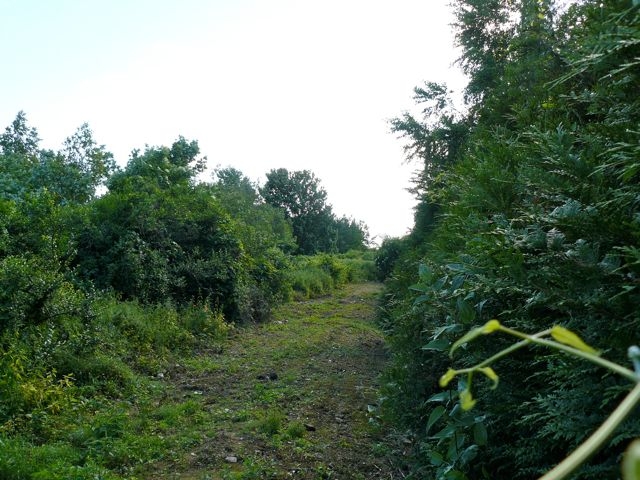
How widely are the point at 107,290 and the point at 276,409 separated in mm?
4757

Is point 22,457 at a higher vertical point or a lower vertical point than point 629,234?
lower

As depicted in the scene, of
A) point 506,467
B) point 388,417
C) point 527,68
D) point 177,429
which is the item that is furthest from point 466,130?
point 506,467

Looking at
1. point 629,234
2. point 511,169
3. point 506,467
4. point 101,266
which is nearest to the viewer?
point 629,234

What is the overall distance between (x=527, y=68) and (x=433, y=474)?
12.5 ft

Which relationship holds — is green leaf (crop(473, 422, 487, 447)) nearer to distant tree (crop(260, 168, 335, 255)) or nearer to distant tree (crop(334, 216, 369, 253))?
distant tree (crop(260, 168, 335, 255))

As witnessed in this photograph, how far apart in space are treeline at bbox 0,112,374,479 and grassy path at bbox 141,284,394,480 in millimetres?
447

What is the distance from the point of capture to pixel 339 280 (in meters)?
22.2

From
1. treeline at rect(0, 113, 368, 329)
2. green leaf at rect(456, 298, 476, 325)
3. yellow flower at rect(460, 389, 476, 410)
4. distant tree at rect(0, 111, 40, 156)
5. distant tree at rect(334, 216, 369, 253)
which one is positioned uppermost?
distant tree at rect(0, 111, 40, 156)

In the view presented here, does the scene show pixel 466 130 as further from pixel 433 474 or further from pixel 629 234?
pixel 629 234

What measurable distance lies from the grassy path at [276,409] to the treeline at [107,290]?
1.47 feet

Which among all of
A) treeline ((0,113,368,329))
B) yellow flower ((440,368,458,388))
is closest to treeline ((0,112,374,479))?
treeline ((0,113,368,329))

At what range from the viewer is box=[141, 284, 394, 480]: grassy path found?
4.37 meters

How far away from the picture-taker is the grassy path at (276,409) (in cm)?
437

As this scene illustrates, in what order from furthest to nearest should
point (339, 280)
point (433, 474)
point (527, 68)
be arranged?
point (339, 280)
point (527, 68)
point (433, 474)
